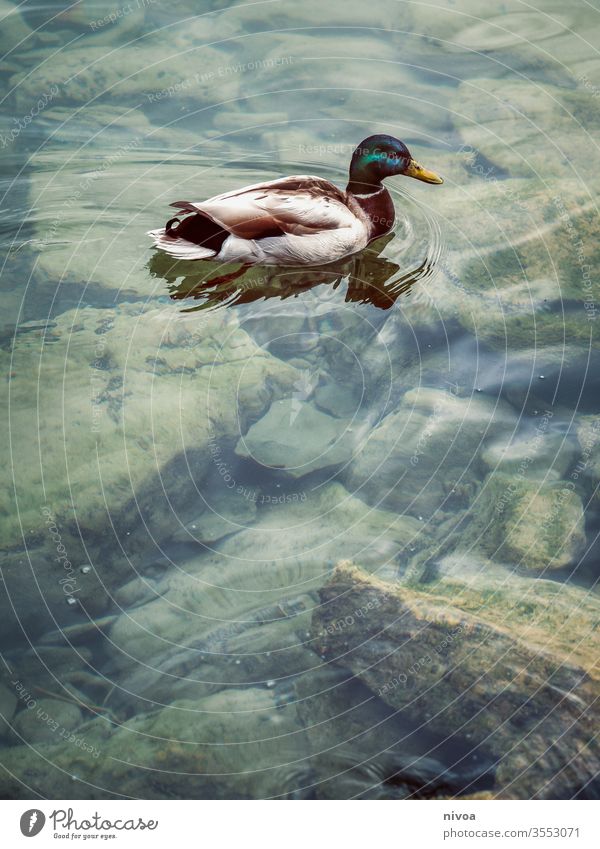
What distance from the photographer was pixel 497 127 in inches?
356

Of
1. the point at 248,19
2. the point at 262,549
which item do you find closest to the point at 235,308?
the point at 262,549

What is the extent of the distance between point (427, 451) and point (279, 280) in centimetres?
219

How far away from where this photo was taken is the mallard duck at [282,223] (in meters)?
7.19

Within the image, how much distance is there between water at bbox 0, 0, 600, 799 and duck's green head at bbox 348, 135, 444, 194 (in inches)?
16.4

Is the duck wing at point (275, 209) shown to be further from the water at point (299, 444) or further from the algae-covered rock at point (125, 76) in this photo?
the algae-covered rock at point (125, 76)

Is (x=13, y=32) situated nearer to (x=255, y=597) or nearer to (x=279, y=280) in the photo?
(x=279, y=280)

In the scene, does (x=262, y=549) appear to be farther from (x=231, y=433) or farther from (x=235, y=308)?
(x=235, y=308)

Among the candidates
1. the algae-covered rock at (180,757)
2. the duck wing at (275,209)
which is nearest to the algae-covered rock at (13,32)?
the duck wing at (275,209)

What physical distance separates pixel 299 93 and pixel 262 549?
5.76 meters

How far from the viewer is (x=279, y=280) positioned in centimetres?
753

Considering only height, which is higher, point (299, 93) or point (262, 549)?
point (299, 93)

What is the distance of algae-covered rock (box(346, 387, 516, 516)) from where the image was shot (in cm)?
609

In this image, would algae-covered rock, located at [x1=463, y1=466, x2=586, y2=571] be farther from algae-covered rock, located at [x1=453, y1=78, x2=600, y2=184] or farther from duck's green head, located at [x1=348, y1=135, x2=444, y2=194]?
algae-covered rock, located at [x1=453, y1=78, x2=600, y2=184]

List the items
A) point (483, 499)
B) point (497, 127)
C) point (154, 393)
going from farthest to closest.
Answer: point (497, 127)
point (154, 393)
point (483, 499)
